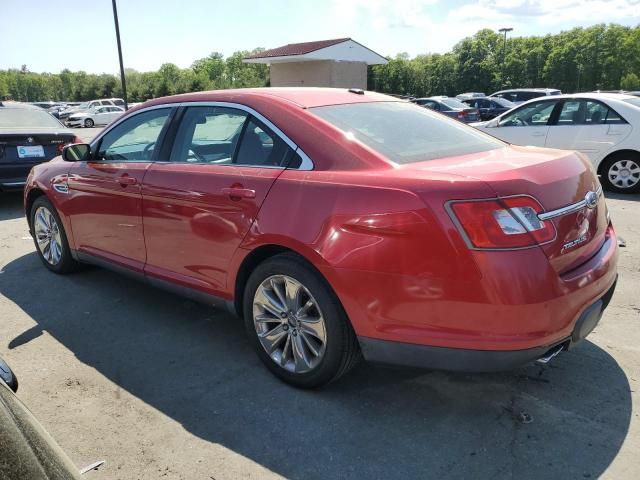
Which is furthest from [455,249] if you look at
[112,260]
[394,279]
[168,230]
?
[112,260]

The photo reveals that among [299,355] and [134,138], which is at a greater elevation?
[134,138]

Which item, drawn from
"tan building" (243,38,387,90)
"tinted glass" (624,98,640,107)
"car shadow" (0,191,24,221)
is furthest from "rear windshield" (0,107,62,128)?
"tan building" (243,38,387,90)

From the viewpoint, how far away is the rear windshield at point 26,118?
27.4 feet

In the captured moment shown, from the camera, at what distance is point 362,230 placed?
8.39 ft

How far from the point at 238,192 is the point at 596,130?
24.5ft

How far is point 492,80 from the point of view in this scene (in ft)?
211

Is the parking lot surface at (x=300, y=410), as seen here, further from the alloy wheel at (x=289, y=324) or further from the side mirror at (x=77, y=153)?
the side mirror at (x=77, y=153)

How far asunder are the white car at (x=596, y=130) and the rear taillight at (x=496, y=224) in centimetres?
712

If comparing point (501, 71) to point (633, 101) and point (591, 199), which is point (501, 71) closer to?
point (633, 101)

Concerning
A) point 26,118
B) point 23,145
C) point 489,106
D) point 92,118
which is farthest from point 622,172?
point 92,118

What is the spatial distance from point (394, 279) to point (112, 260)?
104 inches

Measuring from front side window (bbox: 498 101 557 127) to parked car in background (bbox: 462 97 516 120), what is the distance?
14007 mm

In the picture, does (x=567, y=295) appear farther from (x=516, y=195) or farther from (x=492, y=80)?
(x=492, y=80)

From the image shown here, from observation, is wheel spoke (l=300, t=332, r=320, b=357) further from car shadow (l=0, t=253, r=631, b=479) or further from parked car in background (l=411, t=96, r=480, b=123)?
parked car in background (l=411, t=96, r=480, b=123)
